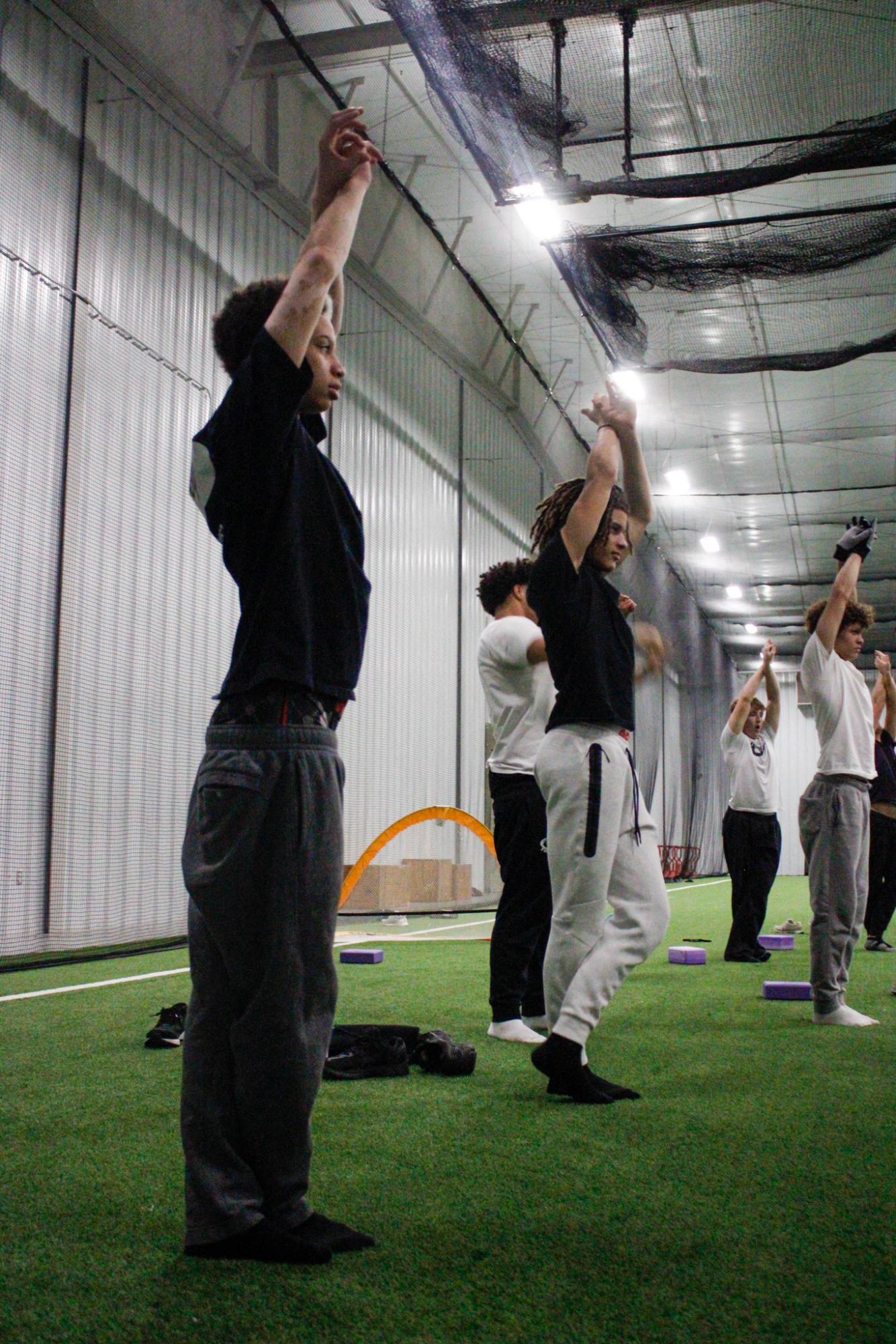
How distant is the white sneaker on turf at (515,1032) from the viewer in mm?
3756

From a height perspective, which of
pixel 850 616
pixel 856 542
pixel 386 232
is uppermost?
pixel 386 232

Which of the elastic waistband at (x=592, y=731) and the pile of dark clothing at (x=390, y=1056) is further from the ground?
the elastic waistband at (x=592, y=731)

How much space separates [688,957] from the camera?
6367 mm

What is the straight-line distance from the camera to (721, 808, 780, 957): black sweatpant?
6.61 m

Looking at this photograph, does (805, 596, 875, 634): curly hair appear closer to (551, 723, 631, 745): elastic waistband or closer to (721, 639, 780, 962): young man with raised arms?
(551, 723, 631, 745): elastic waistband

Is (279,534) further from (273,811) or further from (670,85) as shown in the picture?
(670,85)

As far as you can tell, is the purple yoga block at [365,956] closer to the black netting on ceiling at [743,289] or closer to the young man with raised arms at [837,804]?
the young man with raised arms at [837,804]

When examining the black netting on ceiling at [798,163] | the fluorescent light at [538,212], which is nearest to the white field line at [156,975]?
the fluorescent light at [538,212]

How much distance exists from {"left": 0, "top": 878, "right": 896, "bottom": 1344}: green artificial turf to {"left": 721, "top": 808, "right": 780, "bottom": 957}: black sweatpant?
2787mm

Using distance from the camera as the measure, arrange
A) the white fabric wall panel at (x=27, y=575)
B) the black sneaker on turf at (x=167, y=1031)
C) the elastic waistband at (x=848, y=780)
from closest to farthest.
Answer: the black sneaker on turf at (x=167, y=1031), the elastic waistband at (x=848, y=780), the white fabric wall panel at (x=27, y=575)

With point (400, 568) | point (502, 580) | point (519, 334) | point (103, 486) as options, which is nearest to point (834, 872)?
point (502, 580)

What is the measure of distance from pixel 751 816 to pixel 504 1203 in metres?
5.10

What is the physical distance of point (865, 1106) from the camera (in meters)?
2.84

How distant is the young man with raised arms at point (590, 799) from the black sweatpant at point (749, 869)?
149 inches
